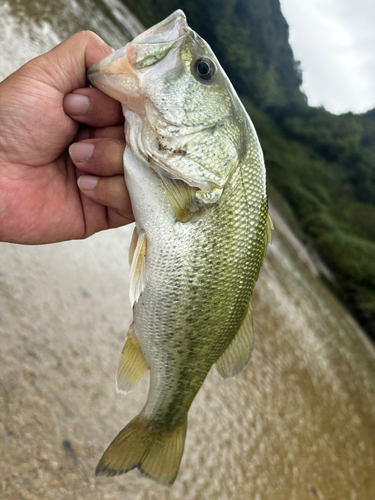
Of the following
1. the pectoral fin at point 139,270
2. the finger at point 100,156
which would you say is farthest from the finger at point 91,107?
the pectoral fin at point 139,270

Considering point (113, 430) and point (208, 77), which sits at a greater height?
point (208, 77)

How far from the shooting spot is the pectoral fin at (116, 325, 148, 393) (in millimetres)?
1540

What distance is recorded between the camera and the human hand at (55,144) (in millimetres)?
1465

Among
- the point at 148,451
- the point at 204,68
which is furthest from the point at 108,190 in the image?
the point at 148,451

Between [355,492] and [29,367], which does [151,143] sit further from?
[355,492]


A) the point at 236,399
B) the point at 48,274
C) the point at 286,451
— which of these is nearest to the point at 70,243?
the point at 48,274

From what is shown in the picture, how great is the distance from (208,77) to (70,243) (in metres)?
2.49

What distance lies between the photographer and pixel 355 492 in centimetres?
381

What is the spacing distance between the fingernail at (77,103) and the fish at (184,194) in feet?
0.27

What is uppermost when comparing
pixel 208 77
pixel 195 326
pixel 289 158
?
pixel 208 77

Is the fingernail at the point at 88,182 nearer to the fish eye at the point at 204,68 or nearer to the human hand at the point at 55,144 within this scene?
the human hand at the point at 55,144

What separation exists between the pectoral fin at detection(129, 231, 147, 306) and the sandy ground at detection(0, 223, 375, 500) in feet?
4.17

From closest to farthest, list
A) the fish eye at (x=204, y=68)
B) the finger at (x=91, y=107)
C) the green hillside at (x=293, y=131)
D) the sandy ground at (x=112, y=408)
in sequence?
the fish eye at (x=204, y=68) < the finger at (x=91, y=107) < the sandy ground at (x=112, y=408) < the green hillside at (x=293, y=131)

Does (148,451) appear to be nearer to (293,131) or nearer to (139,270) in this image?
(139,270)
